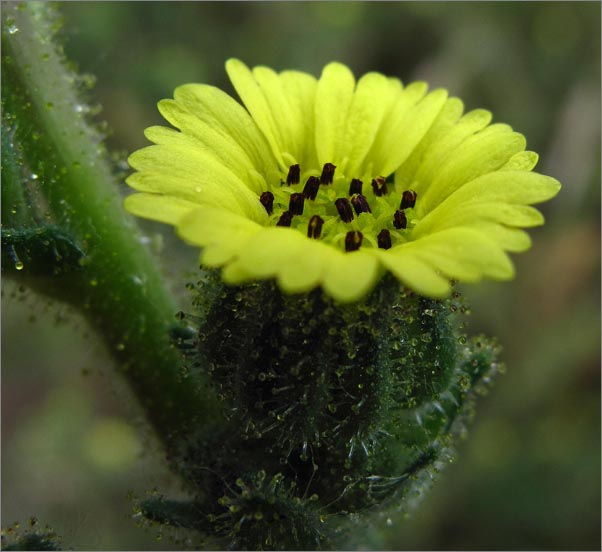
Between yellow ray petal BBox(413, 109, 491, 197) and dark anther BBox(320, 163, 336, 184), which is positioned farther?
dark anther BBox(320, 163, 336, 184)

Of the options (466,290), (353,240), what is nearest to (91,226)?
(353,240)

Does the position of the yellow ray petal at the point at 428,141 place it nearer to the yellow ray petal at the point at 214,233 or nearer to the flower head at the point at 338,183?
the flower head at the point at 338,183

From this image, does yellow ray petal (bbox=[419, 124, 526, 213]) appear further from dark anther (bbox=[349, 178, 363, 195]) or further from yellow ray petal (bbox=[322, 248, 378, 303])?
yellow ray petal (bbox=[322, 248, 378, 303])

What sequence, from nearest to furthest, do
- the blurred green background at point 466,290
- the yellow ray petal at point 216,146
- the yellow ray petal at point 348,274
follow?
1. the yellow ray petal at point 348,274
2. the yellow ray petal at point 216,146
3. the blurred green background at point 466,290

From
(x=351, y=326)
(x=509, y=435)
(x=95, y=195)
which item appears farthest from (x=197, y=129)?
(x=509, y=435)

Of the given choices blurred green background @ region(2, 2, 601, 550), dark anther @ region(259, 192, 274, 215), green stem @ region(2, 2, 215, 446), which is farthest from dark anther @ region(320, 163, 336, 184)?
blurred green background @ region(2, 2, 601, 550)

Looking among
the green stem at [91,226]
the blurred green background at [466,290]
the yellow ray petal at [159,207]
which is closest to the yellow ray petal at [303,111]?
the green stem at [91,226]
